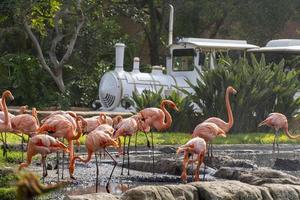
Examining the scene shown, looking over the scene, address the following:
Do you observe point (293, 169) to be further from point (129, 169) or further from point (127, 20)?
point (127, 20)

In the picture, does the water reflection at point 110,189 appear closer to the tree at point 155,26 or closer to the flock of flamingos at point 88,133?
the flock of flamingos at point 88,133

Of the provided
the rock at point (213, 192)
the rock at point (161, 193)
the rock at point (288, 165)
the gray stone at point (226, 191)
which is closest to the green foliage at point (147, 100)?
the rock at point (288, 165)

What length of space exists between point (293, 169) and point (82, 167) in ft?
11.1

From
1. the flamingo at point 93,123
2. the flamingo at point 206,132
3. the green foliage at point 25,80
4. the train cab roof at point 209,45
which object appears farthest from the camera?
the green foliage at point 25,80

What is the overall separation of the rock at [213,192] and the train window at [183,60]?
15.5m

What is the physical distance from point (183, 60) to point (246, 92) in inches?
199

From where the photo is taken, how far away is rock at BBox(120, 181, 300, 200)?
556cm

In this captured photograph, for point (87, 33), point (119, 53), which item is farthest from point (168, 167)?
point (87, 33)

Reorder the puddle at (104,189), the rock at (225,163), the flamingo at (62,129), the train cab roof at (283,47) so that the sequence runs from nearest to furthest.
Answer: the puddle at (104,189), the flamingo at (62,129), the rock at (225,163), the train cab roof at (283,47)

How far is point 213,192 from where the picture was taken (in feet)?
19.3

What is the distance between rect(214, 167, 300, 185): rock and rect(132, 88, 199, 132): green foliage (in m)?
8.29

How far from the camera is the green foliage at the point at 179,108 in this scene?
17.5 m

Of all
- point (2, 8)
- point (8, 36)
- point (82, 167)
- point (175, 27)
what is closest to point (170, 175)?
point (82, 167)

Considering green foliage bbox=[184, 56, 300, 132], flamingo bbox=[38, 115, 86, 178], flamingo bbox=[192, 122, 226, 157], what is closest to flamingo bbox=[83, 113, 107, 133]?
flamingo bbox=[192, 122, 226, 157]
